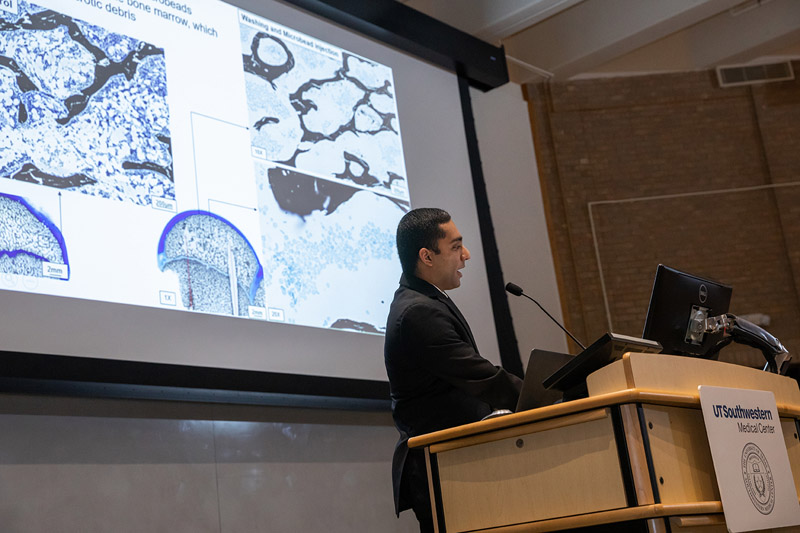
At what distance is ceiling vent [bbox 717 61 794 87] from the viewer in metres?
6.55

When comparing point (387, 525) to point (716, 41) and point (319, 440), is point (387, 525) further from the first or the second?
point (716, 41)

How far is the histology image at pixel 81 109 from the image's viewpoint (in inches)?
116

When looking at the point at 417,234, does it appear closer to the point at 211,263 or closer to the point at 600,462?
the point at 211,263

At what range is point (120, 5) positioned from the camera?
3.39 m

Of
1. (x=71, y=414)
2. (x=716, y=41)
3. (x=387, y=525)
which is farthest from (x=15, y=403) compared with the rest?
(x=716, y=41)

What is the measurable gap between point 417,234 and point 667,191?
405 cm

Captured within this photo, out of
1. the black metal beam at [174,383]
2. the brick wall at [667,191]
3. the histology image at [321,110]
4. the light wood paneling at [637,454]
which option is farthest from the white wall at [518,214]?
the light wood paneling at [637,454]

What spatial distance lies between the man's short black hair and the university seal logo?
3.60ft

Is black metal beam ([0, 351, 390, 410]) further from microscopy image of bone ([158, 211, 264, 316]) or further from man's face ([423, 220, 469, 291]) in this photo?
man's face ([423, 220, 469, 291])

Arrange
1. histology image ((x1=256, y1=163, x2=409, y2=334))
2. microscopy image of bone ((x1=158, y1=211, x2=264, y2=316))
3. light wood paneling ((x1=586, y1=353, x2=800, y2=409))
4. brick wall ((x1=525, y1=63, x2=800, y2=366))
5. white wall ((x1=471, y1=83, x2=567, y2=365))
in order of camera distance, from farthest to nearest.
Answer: brick wall ((x1=525, y1=63, x2=800, y2=366)) < white wall ((x1=471, y1=83, x2=567, y2=365)) < histology image ((x1=256, y1=163, x2=409, y2=334)) < microscopy image of bone ((x1=158, y1=211, x2=264, y2=316)) < light wood paneling ((x1=586, y1=353, x2=800, y2=409))

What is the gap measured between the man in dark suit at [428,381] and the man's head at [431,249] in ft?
0.33

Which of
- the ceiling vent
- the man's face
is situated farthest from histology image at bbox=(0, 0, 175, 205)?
the ceiling vent

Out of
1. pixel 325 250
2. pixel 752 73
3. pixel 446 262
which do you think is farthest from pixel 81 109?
pixel 752 73

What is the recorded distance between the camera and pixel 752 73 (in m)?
6.57
